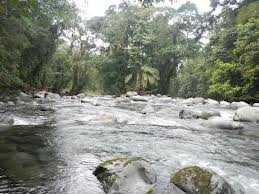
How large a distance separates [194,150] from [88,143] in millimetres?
1488

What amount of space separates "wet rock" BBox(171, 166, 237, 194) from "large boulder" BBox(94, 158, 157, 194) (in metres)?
0.28

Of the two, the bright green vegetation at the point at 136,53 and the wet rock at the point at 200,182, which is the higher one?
the bright green vegetation at the point at 136,53

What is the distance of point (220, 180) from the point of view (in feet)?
10.7

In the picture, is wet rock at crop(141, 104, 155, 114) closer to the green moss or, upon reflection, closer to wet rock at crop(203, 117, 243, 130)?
wet rock at crop(203, 117, 243, 130)

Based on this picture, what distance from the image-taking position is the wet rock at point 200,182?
3164 millimetres

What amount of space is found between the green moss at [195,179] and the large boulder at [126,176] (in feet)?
0.83

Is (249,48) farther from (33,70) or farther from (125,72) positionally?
(125,72)

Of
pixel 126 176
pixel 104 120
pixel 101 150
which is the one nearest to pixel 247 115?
pixel 104 120

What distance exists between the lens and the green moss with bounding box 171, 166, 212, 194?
317 centimetres

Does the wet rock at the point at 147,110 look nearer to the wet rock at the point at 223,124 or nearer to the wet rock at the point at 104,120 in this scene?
the wet rock at the point at 104,120

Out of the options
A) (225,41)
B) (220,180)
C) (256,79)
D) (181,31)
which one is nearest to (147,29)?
(181,31)

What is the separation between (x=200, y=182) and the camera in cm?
321

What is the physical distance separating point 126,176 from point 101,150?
1.45 m

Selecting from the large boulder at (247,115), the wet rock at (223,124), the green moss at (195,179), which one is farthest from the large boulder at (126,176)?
the large boulder at (247,115)
